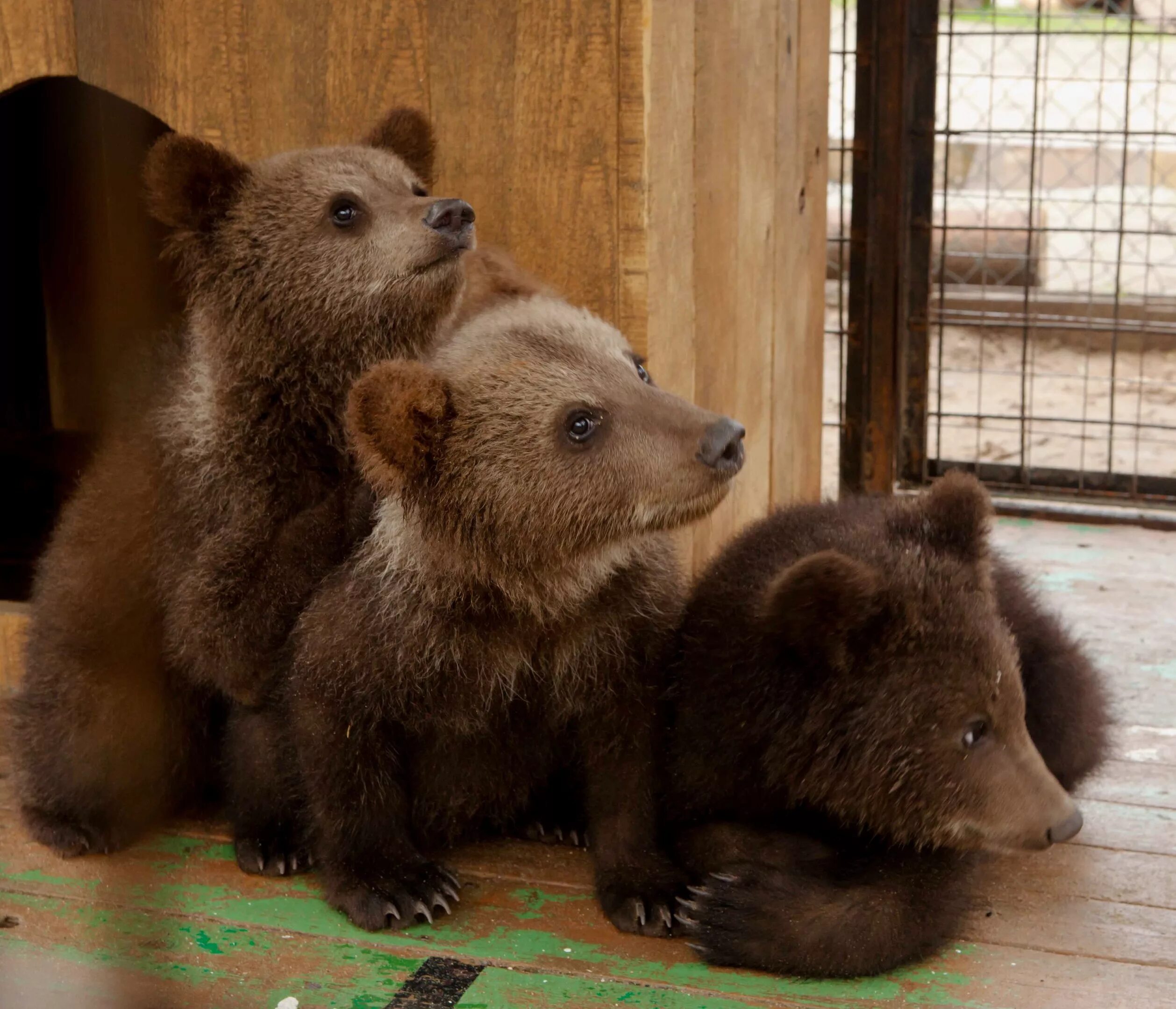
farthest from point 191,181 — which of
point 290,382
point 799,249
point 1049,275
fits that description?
point 1049,275

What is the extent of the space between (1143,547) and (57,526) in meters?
4.61

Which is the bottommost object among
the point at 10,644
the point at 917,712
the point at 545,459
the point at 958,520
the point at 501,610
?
the point at 10,644

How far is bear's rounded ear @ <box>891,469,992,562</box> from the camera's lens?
3576 mm

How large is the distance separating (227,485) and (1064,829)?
7.13 ft

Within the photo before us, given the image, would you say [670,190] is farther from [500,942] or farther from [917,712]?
[500,942]

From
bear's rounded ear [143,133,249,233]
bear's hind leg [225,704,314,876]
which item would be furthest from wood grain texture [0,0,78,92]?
bear's hind leg [225,704,314,876]

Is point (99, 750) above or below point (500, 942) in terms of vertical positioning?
above

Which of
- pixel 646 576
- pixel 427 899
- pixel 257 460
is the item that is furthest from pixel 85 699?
pixel 646 576

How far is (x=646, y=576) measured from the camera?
376 cm

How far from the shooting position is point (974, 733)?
3.40 meters

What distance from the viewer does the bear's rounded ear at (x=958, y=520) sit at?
11.7 ft

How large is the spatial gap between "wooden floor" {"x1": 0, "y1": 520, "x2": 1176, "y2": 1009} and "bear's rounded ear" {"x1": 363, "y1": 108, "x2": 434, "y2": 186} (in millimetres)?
1848

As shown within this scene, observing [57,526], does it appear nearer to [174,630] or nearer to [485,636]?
[174,630]

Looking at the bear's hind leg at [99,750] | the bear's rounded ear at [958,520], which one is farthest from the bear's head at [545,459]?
the bear's hind leg at [99,750]
